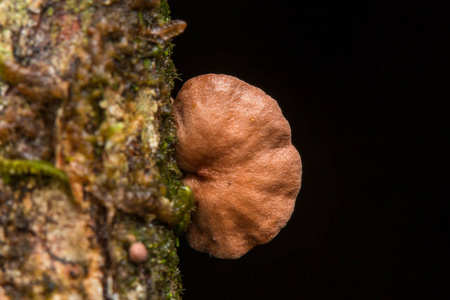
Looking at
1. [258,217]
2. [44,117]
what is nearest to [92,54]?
[44,117]

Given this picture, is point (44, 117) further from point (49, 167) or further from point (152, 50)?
point (152, 50)

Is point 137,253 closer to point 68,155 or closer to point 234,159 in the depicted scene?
point 68,155

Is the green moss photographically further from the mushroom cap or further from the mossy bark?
the mushroom cap

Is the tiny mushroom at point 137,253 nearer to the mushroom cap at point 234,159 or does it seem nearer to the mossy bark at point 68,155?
the mossy bark at point 68,155

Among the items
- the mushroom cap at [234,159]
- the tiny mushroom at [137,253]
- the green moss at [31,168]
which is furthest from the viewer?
the mushroom cap at [234,159]

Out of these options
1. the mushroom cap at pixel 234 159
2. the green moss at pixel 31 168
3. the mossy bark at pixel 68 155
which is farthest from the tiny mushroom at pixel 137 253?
the mushroom cap at pixel 234 159

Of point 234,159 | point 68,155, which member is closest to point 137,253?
point 68,155
